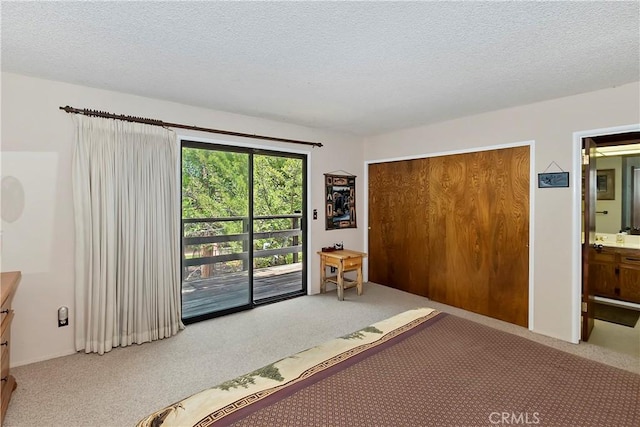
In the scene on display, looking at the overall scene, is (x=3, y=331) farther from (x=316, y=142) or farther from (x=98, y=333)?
(x=316, y=142)

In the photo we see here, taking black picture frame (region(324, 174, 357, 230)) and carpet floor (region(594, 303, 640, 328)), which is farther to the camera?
black picture frame (region(324, 174, 357, 230))

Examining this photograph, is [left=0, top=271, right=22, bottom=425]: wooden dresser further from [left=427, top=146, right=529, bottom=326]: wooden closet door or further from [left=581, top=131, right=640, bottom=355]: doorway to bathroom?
[left=581, top=131, right=640, bottom=355]: doorway to bathroom

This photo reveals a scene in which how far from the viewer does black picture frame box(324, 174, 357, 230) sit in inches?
192

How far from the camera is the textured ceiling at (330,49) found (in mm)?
1737

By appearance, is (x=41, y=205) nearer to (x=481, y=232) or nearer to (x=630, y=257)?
(x=481, y=232)

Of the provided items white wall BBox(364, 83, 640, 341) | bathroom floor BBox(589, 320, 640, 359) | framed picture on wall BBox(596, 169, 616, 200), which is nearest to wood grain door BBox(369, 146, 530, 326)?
white wall BBox(364, 83, 640, 341)

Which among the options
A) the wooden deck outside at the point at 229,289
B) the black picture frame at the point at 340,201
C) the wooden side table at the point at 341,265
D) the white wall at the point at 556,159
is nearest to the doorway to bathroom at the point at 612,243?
the white wall at the point at 556,159

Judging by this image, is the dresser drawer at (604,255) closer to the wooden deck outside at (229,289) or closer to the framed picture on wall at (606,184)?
the framed picture on wall at (606,184)

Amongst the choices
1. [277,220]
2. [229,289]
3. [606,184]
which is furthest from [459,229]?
[229,289]

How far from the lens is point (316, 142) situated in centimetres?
466

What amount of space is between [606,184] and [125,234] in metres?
6.54

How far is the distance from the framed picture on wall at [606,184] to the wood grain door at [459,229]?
244 cm

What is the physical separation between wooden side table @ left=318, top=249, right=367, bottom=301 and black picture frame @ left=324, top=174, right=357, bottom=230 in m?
0.48

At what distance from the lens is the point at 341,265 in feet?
14.3
